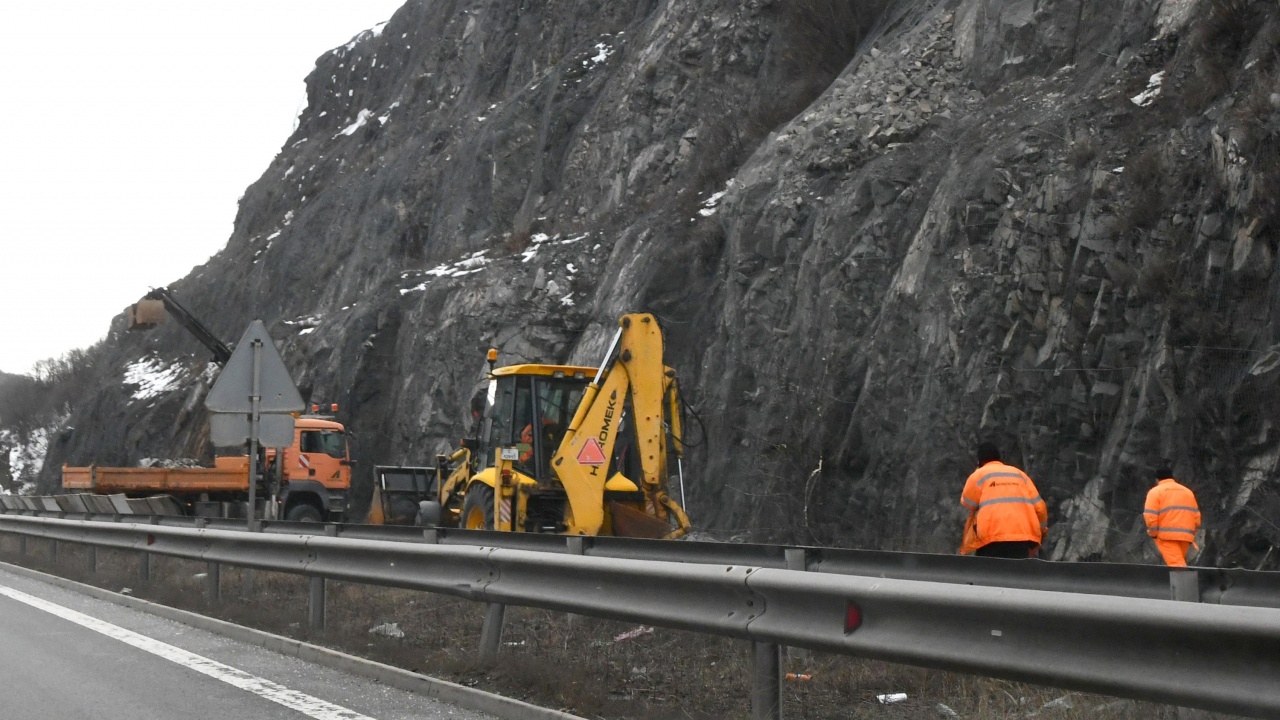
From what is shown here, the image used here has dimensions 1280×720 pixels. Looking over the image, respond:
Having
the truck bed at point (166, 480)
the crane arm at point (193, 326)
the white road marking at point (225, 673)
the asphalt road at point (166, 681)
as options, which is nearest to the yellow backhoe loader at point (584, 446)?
the asphalt road at point (166, 681)

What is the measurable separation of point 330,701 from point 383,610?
3.68 m

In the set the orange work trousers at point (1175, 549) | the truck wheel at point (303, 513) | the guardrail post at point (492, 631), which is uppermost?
the orange work trousers at point (1175, 549)

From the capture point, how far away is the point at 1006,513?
9141 mm

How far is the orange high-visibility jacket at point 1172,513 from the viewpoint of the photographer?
33.5 feet

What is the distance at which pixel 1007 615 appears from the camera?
4469 millimetres

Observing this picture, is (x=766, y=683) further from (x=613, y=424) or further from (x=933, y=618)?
(x=613, y=424)

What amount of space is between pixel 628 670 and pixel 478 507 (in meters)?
8.70

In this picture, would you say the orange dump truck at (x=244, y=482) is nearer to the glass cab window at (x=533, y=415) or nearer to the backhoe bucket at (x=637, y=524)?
the glass cab window at (x=533, y=415)

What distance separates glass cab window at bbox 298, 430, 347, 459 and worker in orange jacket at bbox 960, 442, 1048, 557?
19.1 meters

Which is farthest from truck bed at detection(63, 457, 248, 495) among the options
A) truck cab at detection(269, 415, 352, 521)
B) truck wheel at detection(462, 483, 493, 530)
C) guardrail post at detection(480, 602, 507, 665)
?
guardrail post at detection(480, 602, 507, 665)

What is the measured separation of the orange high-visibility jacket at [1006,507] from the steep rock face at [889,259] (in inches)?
125

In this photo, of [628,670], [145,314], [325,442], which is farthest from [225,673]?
[145,314]

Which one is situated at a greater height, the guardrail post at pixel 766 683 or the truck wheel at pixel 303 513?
the guardrail post at pixel 766 683

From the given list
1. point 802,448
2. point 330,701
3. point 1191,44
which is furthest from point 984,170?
point 330,701
